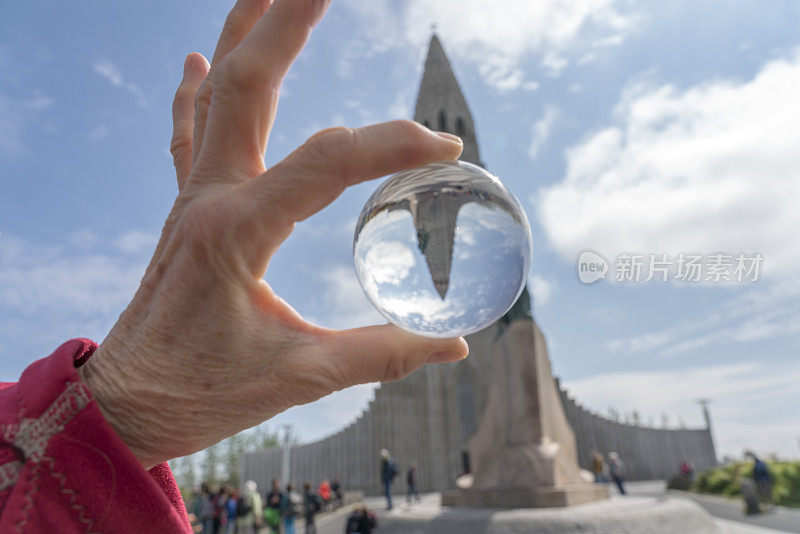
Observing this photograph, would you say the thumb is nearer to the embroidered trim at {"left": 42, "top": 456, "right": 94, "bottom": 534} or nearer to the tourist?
the embroidered trim at {"left": 42, "top": 456, "right": 94, "bottom": 534}

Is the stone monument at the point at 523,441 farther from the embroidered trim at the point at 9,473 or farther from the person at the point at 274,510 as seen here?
the embroidered trim at the point at 9,473

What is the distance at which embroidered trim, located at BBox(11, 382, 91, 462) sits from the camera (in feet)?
2.69

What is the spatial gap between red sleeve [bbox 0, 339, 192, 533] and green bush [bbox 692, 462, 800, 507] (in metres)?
17.2

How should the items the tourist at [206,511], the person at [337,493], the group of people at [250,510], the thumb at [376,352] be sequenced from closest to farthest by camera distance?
the thumb at [376,352], the group of people at [250,510], the tourist at [206,511], the person at [337,493]

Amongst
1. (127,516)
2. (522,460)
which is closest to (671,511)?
(522,460)

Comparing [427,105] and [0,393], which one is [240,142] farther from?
[427,105]

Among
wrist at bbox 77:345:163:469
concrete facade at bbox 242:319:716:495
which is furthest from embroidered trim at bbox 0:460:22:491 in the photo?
concrete facade at bbox 242:319:716:495

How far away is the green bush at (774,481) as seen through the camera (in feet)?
47.0

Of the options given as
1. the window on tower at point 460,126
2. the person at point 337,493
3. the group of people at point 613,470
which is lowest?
the person at point 337,493

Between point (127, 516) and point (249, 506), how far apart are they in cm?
1156

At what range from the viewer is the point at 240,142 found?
1.13 meters

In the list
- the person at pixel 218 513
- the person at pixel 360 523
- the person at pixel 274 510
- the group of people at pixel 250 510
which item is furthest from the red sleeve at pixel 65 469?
the person at pixel 218 513

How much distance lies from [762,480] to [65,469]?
55.7ft

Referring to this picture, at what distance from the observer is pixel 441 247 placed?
1427mm
